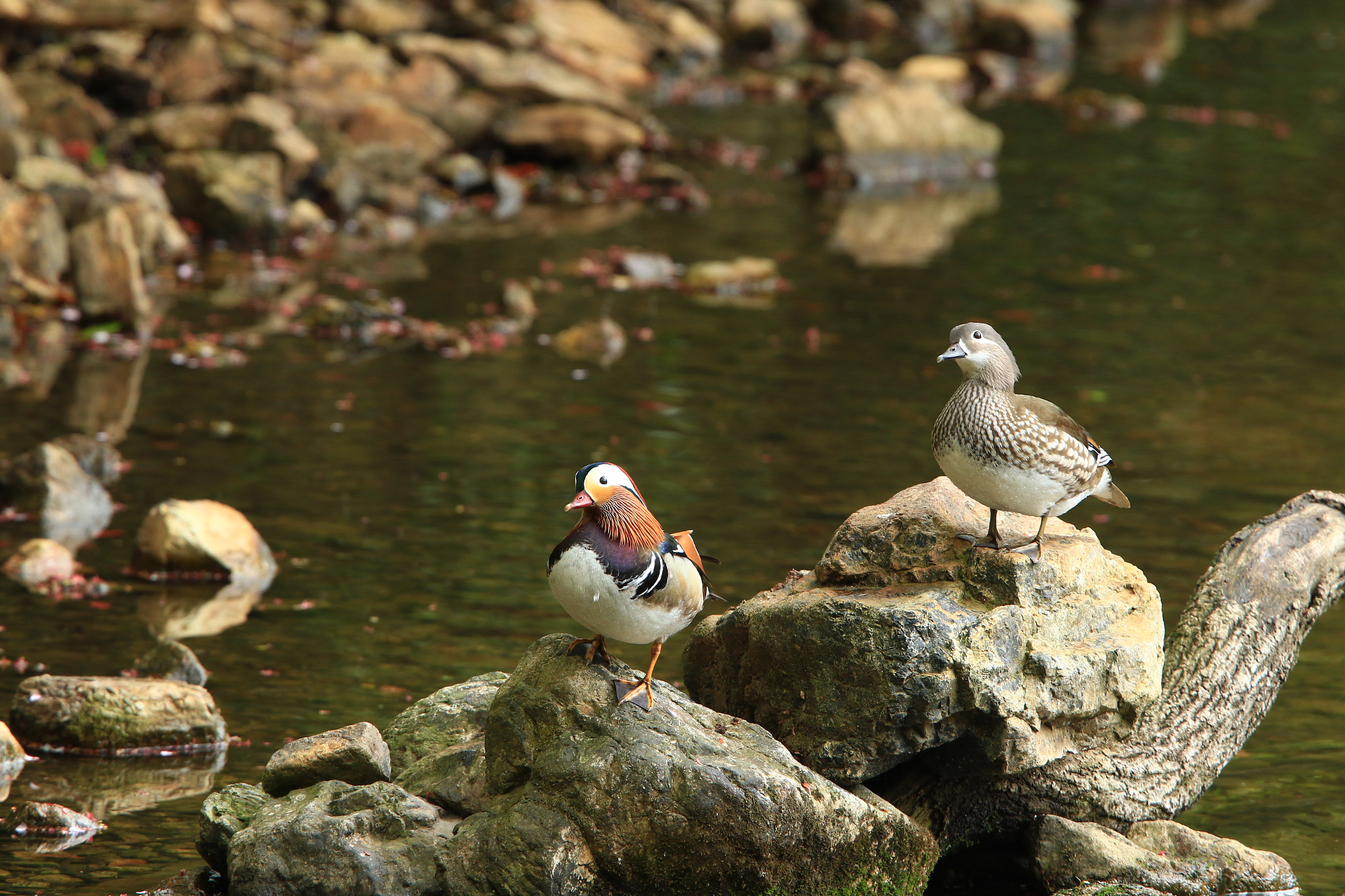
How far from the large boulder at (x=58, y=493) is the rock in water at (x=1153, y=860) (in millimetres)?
8326

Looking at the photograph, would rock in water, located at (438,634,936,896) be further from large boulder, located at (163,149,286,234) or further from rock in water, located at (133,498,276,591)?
large boulder, located at (163,149,286,234)

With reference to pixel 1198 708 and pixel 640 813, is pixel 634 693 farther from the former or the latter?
pixel 1198 708

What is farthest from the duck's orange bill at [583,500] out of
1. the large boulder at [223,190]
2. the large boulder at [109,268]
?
the large boulder at [223,190]

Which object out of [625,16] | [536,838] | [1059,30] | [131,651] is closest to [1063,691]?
[536,838]

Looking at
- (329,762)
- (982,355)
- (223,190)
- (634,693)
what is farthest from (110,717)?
(223,190)

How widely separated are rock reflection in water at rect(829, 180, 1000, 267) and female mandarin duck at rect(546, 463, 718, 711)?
1558cm

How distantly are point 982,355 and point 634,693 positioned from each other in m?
2.40

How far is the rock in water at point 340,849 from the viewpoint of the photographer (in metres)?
7.15

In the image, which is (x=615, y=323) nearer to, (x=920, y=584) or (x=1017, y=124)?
(x=920, y=584)

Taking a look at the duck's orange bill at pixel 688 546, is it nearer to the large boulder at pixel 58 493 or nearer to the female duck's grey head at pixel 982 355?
the female duck's grey head at pixel 982 355

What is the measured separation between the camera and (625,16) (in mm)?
33969

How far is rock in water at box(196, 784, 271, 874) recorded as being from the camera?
7645 mm

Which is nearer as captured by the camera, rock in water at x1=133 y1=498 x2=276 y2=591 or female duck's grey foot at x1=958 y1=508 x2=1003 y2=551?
female duck's grey foot at x1=958 y1=508 x2=1003 y2=551

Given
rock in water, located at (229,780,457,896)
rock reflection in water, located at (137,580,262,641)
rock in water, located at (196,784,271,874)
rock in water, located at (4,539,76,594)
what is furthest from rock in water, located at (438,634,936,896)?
rock in water, located at (4,539,76,594)
